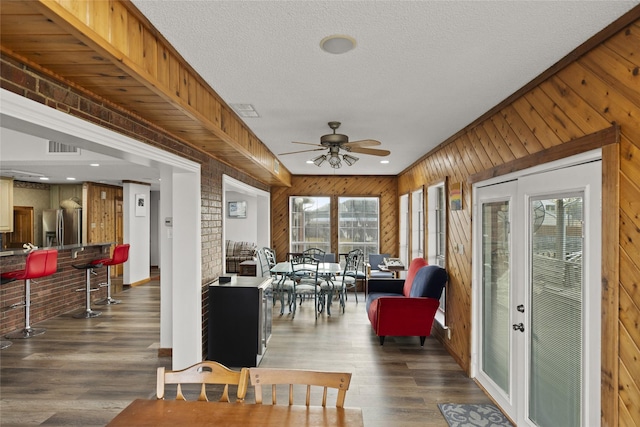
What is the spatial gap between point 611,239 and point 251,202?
9.35m

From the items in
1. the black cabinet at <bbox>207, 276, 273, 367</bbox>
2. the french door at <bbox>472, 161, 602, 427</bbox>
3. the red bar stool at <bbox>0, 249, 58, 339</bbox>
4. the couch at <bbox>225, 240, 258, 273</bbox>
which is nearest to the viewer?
the french door at <bbox>472, 161, 602, 427</bbox>

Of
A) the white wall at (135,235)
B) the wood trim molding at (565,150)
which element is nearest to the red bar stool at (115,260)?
the white wall at (135,235)

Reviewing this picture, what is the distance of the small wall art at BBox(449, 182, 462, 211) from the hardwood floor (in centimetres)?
173

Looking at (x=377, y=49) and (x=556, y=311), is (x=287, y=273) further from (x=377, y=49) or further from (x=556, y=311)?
(x=377, y=49)

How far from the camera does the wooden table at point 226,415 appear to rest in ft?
5.16

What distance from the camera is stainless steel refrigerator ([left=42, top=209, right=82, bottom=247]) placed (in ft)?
30.0

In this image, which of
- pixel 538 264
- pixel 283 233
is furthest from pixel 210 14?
pixel 283 233

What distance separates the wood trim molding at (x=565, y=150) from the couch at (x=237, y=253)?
7438 mm

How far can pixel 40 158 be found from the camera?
4.70 meters

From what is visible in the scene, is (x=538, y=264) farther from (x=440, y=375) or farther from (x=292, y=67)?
(x=292, y=67)

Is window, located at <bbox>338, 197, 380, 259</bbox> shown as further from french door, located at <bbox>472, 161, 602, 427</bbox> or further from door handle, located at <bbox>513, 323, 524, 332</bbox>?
door handle, located at <bbox>513, 323, 524, 332</bbox>

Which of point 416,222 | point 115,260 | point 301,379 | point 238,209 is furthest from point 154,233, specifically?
point 301,379

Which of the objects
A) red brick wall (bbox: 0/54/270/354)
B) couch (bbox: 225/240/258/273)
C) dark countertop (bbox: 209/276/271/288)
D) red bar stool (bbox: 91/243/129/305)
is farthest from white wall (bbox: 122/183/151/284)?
dark countertop (bbox: 209/276/271/288)

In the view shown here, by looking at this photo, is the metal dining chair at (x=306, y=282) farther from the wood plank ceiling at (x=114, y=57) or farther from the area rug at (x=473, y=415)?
the wood plank ceiling at (x=114, y=57)
